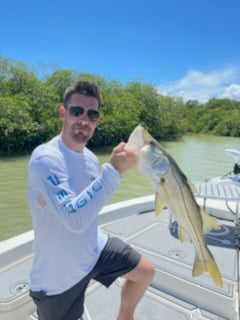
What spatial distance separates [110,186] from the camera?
1.23m

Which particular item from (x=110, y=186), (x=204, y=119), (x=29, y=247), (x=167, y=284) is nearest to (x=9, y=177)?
(x=29, y=247)

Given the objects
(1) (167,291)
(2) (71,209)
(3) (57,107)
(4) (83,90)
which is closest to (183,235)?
(2) (71,209)

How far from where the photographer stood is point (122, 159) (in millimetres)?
1253

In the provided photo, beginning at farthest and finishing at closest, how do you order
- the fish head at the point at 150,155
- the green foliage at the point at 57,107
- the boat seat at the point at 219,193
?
the green foliage at the point at 57,107
the boat seat at the point at 219,193
the fish head at the point at 150,155

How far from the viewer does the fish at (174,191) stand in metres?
1.14

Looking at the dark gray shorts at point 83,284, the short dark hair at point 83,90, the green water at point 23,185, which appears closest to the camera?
the dark gray shorts at point 83,284

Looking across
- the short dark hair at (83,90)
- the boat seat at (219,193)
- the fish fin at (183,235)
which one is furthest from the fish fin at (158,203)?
the boat seat at (219,193)

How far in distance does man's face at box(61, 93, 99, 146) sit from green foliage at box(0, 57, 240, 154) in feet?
29.8

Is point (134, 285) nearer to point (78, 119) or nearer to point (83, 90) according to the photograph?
point (78, 119)

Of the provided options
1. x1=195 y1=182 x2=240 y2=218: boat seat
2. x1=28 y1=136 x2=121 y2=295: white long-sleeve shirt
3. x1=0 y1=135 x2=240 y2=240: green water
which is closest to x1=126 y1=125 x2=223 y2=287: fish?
x1=28 y1=136 x2=121 y2=295: white long-sleeve shirt

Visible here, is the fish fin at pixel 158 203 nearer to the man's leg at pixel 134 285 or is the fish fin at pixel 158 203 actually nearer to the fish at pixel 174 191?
the fish at pixel 174 191

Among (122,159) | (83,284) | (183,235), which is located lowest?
(83,284)

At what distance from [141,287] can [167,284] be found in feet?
2.32

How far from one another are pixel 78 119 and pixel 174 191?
0.58 meters
